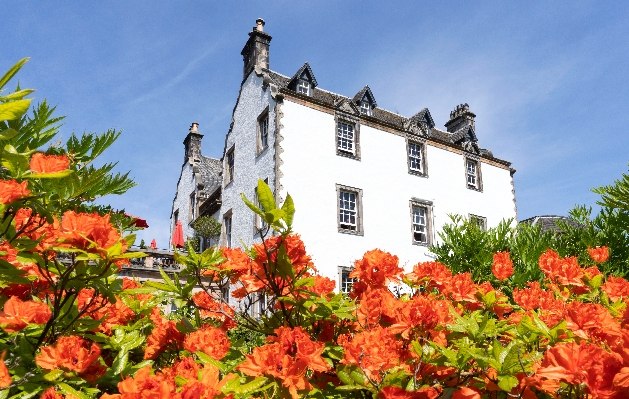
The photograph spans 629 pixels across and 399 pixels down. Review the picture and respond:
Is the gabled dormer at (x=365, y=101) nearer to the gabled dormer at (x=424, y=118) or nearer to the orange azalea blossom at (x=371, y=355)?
the gabled dormer at (x=424, y=118)

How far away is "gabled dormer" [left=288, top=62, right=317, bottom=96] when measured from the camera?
61.7 ft

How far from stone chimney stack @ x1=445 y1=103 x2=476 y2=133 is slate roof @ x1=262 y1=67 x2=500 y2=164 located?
0.96 metres

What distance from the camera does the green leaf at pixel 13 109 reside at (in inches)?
51.7

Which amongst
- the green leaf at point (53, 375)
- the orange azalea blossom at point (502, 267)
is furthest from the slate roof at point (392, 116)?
the green leaf at point (53, 375)

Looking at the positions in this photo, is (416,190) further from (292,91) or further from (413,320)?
(413,320)

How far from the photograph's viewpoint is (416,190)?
65.4 feet

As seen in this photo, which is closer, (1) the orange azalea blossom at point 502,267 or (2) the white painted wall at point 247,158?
(1) the orange azalea blossom at point 502,267

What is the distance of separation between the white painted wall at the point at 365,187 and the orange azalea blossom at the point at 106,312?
480 inches

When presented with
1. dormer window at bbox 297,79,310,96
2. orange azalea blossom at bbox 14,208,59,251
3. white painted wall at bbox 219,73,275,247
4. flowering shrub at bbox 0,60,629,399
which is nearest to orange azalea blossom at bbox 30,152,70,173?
flowering shrub at bbox 0,60,629,399

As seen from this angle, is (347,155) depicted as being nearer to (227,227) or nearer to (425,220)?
(425,220)

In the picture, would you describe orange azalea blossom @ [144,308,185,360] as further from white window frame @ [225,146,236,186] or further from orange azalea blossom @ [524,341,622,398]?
white window frame @ [225,146,236,186]

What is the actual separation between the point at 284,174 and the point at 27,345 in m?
14.4

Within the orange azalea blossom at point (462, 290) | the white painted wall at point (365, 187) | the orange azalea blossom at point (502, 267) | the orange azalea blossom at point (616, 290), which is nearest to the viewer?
the orange azalea blossom at point (462, 290)

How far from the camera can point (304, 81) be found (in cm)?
1909
